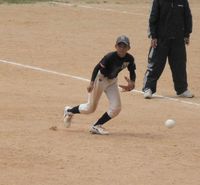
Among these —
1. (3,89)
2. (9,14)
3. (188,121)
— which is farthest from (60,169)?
(9,14)

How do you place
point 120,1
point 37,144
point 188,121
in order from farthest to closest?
point 120,1
point 188,121
point 37,144

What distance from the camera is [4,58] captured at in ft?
62.5

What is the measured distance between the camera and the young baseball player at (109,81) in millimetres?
11508

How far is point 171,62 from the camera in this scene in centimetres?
1541

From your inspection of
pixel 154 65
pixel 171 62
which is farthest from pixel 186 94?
pixel 154 65

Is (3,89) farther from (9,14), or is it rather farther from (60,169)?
(9,14)

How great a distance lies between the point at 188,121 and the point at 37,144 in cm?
308

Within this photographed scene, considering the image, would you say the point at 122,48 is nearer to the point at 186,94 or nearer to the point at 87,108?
the point at 87,108

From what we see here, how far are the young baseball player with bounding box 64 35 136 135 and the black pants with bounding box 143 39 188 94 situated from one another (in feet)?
11.2

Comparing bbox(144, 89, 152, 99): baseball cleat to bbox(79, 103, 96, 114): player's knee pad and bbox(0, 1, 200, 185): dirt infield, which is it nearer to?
bbox(0, 1, 200, 185): dirt infield

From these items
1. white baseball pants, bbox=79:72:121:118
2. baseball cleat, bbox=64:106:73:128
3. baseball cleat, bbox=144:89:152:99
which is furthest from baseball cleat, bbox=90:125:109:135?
baseball cleat, bbox=144:89:152:99

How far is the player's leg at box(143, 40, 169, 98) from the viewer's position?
49.8 ft

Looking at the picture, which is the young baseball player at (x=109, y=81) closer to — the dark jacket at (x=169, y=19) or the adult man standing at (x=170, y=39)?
the adult man standing at (x=170, y=39)

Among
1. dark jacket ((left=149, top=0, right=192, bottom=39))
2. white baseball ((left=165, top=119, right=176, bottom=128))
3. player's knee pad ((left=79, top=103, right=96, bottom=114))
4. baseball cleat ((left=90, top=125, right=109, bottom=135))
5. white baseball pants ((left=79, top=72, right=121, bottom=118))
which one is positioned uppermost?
dark jacket ((left=149, top=0, right=192, bottom=39))
